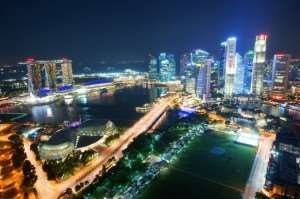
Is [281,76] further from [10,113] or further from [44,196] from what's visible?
[10,113]

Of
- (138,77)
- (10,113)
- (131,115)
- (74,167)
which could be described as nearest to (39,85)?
(10,113)

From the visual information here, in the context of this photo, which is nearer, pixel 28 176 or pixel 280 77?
pixel 28 176

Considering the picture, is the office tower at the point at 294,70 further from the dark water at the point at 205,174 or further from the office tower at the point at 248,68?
the dark water at the point at 205,174

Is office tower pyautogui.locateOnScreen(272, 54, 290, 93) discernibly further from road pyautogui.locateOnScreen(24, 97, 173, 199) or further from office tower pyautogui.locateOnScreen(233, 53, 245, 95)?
road pyautogui.locateOnScreen(24, 97, 173, 199)

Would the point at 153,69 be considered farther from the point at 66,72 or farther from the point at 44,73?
the point at 44,73

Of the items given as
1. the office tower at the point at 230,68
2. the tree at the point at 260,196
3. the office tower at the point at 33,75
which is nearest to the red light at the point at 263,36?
the office tower at the point at 230,68

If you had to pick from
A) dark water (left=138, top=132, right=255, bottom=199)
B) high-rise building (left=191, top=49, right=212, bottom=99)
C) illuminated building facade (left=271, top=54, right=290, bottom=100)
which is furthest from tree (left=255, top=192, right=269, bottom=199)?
illuminated building facade (left=271, top=54, right=290, bottom=100)

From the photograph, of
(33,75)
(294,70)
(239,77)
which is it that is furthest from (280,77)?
(33,75)
